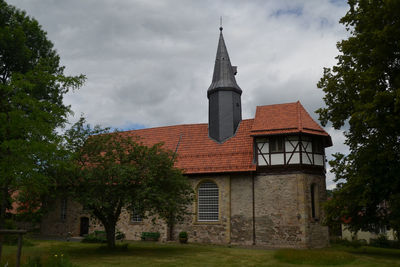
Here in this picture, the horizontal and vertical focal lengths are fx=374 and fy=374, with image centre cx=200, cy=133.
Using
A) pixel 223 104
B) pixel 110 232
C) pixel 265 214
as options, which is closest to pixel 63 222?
pixel 110 232

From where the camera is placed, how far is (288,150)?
960 inches

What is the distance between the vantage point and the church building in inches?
938

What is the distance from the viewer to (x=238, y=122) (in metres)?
29.1

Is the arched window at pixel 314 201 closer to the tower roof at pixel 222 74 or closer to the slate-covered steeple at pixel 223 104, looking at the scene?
the slate-covered steeple at pixel 223 104

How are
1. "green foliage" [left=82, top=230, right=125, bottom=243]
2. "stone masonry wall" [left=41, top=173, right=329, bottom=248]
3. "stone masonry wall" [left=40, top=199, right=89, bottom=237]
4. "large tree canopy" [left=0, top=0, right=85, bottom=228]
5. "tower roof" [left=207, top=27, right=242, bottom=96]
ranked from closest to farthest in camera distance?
"large tree canopy" [left=0, top=0, right=85, bottom=228] → "stone masonry wall" [left=41, top=173, right=329, bottom=248] → "green foliage" [left=82, top=230, right=125, bottom=243] → "tower roof" [left=207, top=27, right=242, bottom=96] → "stone masonry wall" [left=40, top=199, right=89, bottom=237]

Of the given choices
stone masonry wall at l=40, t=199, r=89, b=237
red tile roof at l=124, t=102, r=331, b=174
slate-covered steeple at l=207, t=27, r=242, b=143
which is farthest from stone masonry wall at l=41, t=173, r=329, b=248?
stone masonry wall at l=40, t=199, r=89, b=237

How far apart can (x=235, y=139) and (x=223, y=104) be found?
9.57 feet

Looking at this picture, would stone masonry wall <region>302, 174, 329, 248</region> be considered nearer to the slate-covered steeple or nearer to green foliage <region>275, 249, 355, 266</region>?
green foliage <region>275, 249, 355, 266</region>

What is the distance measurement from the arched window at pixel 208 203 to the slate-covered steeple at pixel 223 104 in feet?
12.5

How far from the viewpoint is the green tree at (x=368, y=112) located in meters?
16.5

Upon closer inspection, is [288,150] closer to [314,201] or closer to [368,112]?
[314,201]

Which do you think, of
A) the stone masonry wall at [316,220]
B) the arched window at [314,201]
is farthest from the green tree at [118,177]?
the arched window at [314,201]

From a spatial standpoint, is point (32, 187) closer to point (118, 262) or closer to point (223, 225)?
point (118, 262)

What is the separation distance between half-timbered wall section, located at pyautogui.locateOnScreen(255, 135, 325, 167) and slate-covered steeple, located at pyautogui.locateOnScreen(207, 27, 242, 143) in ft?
11.9
